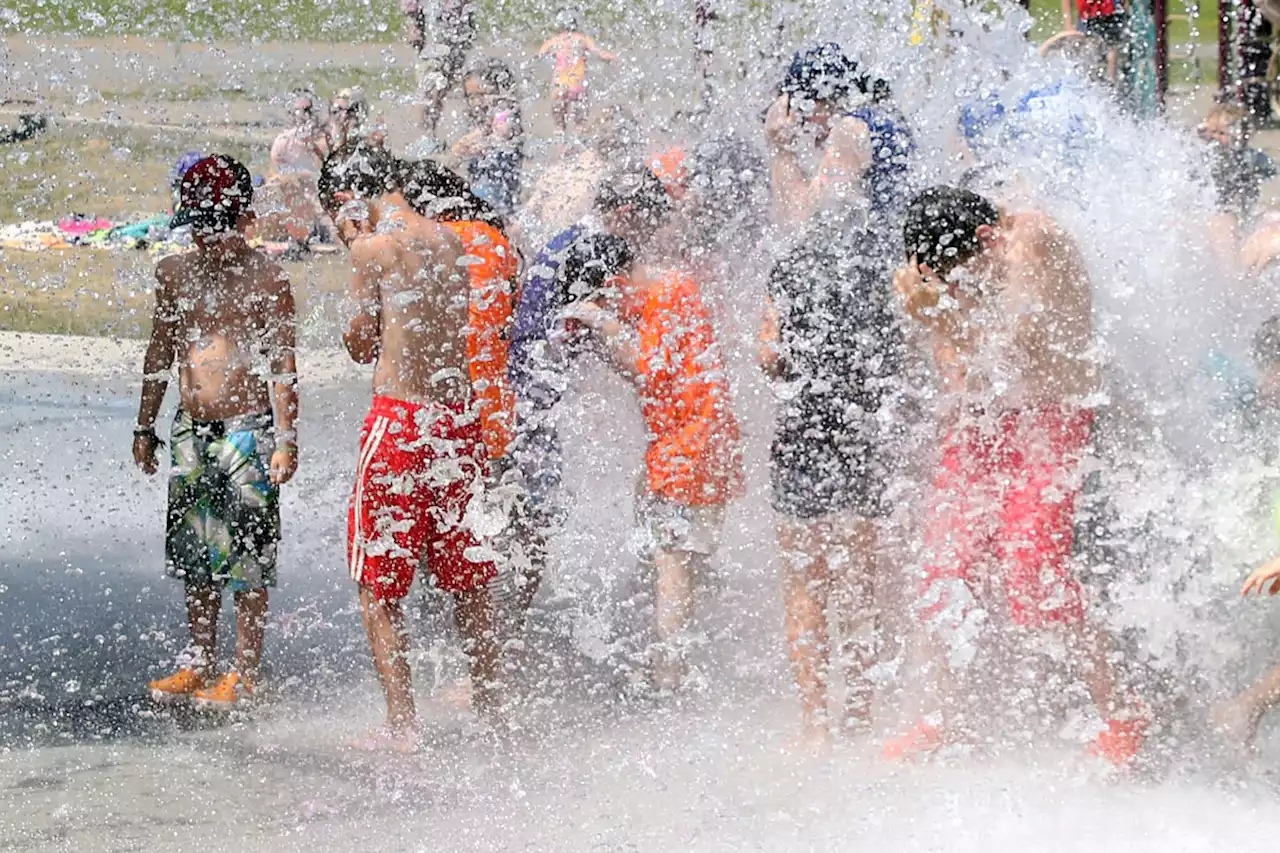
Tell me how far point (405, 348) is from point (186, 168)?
85 cm

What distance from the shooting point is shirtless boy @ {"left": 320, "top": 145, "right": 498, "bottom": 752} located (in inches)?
176

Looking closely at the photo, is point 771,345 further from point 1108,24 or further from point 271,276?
point 1108,24

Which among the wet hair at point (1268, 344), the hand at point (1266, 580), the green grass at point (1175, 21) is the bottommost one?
the hand at point (1266, 580)

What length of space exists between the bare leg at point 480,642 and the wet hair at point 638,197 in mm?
1074

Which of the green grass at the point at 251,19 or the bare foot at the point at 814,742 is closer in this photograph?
the bare foot at the point at 814,742

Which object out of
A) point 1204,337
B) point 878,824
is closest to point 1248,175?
point 1204,337

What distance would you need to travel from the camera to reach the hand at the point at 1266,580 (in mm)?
3908

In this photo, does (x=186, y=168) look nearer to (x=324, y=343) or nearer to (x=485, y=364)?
(x=485, y=364)

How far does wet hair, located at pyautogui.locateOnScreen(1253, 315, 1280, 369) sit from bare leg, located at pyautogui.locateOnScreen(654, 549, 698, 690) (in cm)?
155

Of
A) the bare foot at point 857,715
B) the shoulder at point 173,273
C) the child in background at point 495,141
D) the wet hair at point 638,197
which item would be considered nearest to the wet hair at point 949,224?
the wet hair at point 638,197

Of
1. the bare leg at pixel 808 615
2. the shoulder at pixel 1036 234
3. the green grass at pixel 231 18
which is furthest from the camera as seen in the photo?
the green grass at pixel 231 18

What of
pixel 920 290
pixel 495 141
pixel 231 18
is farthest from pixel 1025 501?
pixel 231 18

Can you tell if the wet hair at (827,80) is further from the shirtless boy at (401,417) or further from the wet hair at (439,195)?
the shirtless boy at (401,417)

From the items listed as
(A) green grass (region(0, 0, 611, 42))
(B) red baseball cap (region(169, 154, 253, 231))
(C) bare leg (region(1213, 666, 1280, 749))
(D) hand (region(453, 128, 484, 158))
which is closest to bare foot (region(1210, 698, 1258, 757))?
(C) bare leg (region(1213, 666, 1280, 749))
